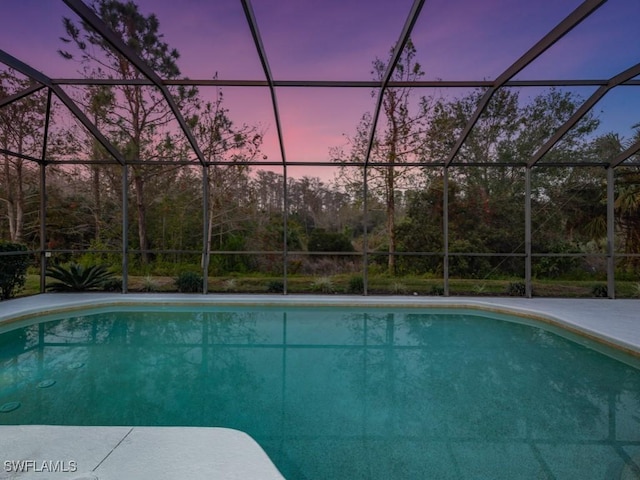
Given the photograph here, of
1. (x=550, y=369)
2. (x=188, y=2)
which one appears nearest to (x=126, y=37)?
(x=188, y=2)

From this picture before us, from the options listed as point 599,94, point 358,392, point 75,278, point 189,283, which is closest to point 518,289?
point 599,94

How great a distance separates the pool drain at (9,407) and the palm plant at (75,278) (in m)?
5.43

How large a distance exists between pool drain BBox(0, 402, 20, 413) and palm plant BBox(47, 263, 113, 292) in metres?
5.43

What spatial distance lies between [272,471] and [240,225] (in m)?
9.00

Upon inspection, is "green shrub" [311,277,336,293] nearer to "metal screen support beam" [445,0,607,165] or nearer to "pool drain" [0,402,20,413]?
"metal screen support beam" [445,0,607,165]

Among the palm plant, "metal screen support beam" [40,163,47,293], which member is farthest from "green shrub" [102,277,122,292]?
"metal screen support beam" [40,163,47,293]

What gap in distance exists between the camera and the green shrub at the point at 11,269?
21.6 ft

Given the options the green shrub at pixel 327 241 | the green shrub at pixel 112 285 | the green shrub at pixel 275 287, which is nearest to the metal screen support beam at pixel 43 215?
the green shrub at pixel 112 285

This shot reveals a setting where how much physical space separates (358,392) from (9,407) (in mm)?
→ 2968

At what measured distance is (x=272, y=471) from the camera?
5.97 feet

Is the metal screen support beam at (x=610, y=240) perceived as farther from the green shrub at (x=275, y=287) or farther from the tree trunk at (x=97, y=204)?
the tree trunk at (x=97, y=204)

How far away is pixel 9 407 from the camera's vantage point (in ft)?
9.41

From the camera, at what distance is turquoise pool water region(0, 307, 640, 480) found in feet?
7.50

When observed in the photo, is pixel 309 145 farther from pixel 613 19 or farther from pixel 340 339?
pixel 613 19
